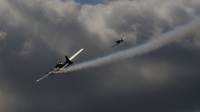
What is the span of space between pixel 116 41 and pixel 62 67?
42847 mm

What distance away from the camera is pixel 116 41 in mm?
142375

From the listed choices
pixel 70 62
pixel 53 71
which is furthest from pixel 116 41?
pixel 53 71

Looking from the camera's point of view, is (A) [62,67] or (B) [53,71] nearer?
(B) [53,71]

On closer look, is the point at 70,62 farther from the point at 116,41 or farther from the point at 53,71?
the point at 116,41

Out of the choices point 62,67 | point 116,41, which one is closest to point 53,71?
point 62,67

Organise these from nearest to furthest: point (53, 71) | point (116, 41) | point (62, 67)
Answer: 1. point (53, 71)
2. point (62, 67)
3. point (116, 41)

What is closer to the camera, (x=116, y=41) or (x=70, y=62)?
(x=70, y=62)

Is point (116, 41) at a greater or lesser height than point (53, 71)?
greater

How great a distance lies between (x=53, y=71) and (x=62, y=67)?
7.19 meters

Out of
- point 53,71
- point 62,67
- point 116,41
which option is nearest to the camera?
point 53,71

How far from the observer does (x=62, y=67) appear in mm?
109062

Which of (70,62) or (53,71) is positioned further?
(70,62)

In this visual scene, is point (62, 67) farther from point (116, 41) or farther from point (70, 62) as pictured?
point (116, 41)

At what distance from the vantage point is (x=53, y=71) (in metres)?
102
